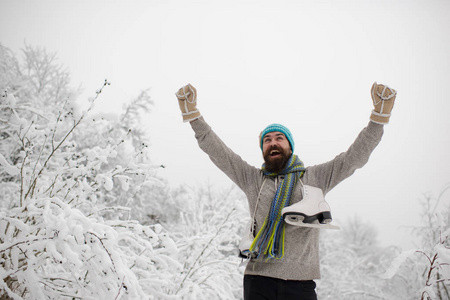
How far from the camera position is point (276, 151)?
1965 mm

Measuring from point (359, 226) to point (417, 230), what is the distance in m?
13.4

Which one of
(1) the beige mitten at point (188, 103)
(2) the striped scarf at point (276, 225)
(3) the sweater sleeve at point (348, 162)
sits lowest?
(2) the striped scarf at point (276, 225)

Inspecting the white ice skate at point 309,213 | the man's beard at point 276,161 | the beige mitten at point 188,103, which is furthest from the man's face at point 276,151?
the beige mitten at point 188,103

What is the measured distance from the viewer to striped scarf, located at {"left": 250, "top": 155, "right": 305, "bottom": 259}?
1.63 metres

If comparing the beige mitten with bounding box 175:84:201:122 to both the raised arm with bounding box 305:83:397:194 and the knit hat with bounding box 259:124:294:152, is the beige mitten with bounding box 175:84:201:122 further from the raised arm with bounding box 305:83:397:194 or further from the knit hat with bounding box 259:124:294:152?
the raised arm with bounding box 305:83:397:194

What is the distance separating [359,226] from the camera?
60.0ft

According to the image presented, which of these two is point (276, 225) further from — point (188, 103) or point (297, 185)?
point (188, 103)

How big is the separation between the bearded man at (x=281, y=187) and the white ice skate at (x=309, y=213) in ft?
0.05

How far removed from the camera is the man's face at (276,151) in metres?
1.94

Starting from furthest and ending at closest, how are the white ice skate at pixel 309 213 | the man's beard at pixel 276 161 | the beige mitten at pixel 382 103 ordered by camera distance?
the man's beard at pixel 276 161
the beige mitten at pixel 382 103
the white ice skate at pixel 309 213

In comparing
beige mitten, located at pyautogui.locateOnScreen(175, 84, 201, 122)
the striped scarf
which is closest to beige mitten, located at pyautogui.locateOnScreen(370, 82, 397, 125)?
the striped scarf

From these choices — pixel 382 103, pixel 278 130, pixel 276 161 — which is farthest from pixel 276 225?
pixel 382 103

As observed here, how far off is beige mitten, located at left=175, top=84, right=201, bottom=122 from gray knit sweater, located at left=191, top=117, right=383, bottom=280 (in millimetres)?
55

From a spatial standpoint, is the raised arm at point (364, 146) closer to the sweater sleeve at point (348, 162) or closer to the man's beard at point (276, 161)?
the sweater sleeve at point (348, 162)
